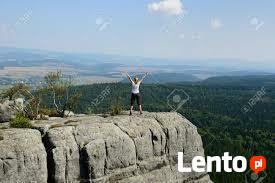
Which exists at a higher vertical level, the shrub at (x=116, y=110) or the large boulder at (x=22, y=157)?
the shrub at (x=116, y=110)

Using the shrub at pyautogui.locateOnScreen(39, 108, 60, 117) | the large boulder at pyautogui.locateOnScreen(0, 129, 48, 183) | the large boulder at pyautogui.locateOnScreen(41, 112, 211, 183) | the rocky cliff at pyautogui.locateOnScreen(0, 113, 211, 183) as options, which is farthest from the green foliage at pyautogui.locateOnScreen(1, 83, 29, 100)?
the large boulder at pyautogui.locateOnScreen(0, 129, 48, 183)

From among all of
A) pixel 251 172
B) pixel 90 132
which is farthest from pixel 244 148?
pixel 90 132

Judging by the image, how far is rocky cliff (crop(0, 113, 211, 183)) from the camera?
36.0 metres

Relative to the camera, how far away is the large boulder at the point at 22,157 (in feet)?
113

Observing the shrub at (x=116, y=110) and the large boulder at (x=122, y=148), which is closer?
the large boulder at (x=122, y=148)

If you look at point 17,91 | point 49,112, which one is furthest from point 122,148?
point 17,91

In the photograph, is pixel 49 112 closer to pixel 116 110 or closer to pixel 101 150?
pixel 116 110

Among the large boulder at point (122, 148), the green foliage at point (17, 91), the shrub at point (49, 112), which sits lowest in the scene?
the large boulder at point (122, 148)

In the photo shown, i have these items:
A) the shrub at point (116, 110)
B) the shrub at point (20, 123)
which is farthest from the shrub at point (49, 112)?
the shrub at point (20, 123)

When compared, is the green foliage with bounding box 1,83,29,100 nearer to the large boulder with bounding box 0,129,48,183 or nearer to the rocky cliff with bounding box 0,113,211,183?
the rocky cliff with bounding box 0,113,211,183

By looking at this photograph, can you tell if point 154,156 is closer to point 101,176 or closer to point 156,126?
point 156,126

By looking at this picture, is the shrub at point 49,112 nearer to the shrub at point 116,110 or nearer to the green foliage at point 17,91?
the green foliage at point 17,91

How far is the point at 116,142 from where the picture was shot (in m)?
42.3

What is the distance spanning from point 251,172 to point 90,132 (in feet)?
441
